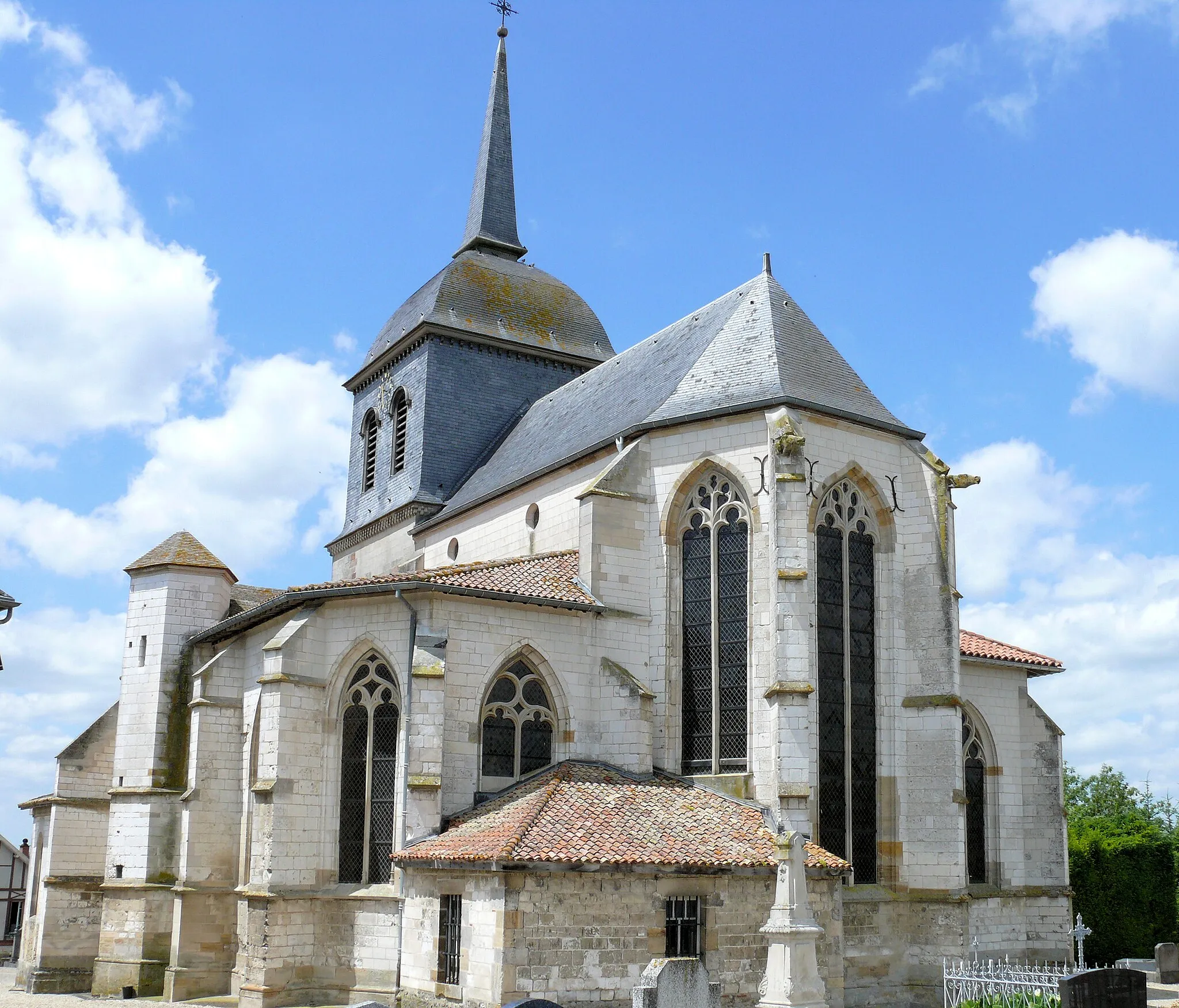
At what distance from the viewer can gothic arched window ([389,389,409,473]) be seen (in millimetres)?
29766

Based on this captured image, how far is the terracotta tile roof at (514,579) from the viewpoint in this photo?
17.5 meters

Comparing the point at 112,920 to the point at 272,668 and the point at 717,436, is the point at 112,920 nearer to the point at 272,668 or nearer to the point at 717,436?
the point at 272,668

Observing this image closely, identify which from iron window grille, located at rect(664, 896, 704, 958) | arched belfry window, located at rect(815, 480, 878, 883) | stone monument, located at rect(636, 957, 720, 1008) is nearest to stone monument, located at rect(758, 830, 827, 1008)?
stone monument, located at rect(636, 957, 720, 1008)

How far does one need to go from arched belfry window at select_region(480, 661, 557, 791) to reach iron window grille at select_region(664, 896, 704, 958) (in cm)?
322

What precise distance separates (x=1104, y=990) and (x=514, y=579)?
→ 919 cm

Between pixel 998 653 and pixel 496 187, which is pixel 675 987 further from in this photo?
pixel 496 187

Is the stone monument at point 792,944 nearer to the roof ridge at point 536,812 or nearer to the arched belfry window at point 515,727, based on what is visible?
the roof ridge at point 536,812

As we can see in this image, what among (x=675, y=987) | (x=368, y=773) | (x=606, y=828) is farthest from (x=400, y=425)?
(x=675, y=987)

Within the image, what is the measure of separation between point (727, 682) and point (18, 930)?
75.3ft

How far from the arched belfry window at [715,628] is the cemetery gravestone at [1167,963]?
35.3 ft

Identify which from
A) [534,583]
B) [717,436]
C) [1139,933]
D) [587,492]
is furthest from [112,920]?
[1139,933]

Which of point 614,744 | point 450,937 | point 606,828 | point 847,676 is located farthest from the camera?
point 847,676

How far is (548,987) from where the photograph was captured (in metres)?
14.3

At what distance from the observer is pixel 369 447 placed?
31.9m
